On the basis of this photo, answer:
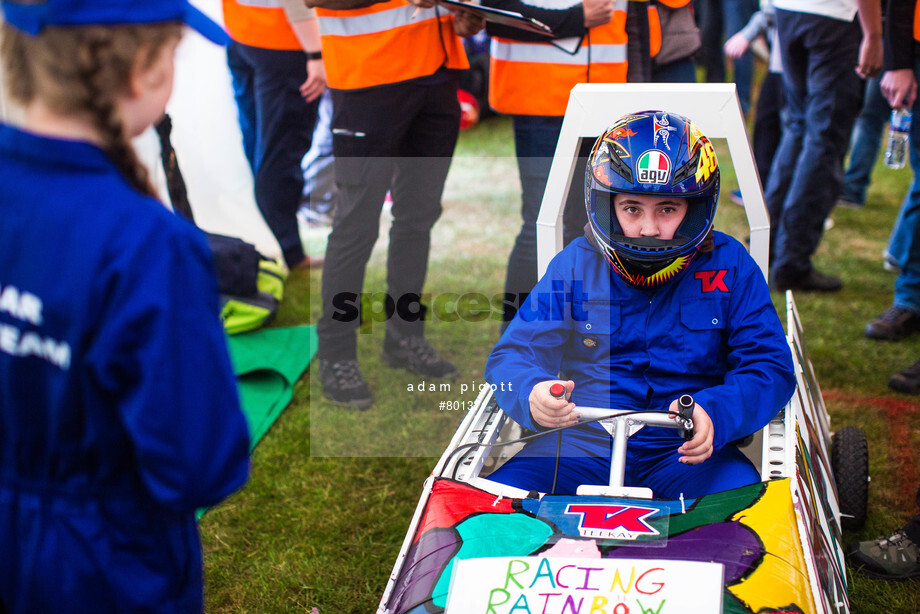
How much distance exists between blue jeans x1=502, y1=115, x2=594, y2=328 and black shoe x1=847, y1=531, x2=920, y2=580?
1.69 metres

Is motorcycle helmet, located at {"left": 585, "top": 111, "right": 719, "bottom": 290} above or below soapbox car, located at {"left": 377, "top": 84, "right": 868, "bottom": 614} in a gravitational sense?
above

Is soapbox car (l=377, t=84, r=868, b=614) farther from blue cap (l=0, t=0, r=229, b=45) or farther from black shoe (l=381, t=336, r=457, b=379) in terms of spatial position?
black shoe (l=381, t=336, r=457, b=379)

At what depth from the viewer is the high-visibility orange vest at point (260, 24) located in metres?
4.86

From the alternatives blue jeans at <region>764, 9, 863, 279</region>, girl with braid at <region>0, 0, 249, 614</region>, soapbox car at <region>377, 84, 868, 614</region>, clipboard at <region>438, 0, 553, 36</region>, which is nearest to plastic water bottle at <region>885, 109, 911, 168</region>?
blue jeans at <region>764, 9, 863, 279</region>

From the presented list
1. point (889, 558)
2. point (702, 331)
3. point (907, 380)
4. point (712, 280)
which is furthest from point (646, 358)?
point (907, 380)

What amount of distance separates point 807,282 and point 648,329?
10.1 ft

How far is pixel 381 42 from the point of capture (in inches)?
141

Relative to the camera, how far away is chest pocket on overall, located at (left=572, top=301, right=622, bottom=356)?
265 centimetres

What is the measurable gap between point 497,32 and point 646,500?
225 centimetres

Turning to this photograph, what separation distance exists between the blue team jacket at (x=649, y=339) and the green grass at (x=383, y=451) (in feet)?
2.99

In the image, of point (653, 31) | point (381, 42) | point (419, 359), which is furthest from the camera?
point (419, 359)

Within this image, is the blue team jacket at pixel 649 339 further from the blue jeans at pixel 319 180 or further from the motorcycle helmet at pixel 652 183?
the blue jeans at pixel 319 180

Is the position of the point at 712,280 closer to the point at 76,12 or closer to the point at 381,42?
the point at 381,42

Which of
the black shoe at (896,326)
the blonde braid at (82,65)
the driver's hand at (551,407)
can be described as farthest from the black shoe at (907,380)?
the blonde braid at (82,65)
